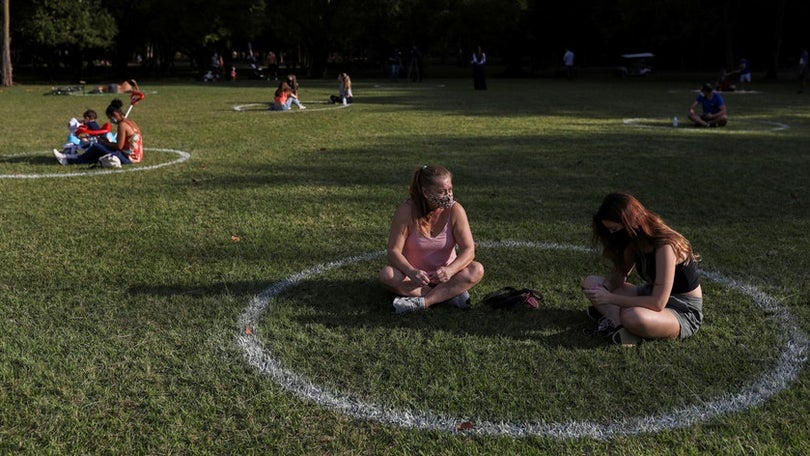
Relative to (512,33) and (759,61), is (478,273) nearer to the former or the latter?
(512,33)

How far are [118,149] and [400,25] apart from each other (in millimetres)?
38331

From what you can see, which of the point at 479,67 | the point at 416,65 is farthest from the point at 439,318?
the point at 416,65

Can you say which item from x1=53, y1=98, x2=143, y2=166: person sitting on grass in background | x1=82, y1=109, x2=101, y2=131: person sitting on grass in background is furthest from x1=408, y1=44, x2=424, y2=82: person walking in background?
x1=53, y1=98, x2=143, y2=166: person sitting on grass in background

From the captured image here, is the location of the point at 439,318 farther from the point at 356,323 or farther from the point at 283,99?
the point at 283,99

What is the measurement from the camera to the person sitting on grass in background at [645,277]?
402 cm

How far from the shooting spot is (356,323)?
14.6ft

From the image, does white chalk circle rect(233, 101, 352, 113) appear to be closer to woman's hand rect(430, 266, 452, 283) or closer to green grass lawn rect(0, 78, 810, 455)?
green grass lawn rect(0, 78, 810, 455)

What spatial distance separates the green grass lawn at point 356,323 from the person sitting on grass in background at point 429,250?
6.5 inches

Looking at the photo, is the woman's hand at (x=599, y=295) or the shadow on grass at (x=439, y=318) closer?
the woman's hand at (x=599, y=295)

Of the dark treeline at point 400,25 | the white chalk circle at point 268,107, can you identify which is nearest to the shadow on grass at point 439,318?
the white chalk circle at point 268,107

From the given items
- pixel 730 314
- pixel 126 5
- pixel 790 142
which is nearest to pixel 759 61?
pixel 126 5

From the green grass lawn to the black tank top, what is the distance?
30 centimetres

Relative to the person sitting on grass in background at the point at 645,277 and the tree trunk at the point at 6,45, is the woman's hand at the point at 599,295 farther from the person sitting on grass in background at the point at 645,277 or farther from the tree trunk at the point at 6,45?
the tree trunk at the point at 6,45

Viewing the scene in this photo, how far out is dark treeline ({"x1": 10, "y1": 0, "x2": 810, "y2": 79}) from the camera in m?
39.1
